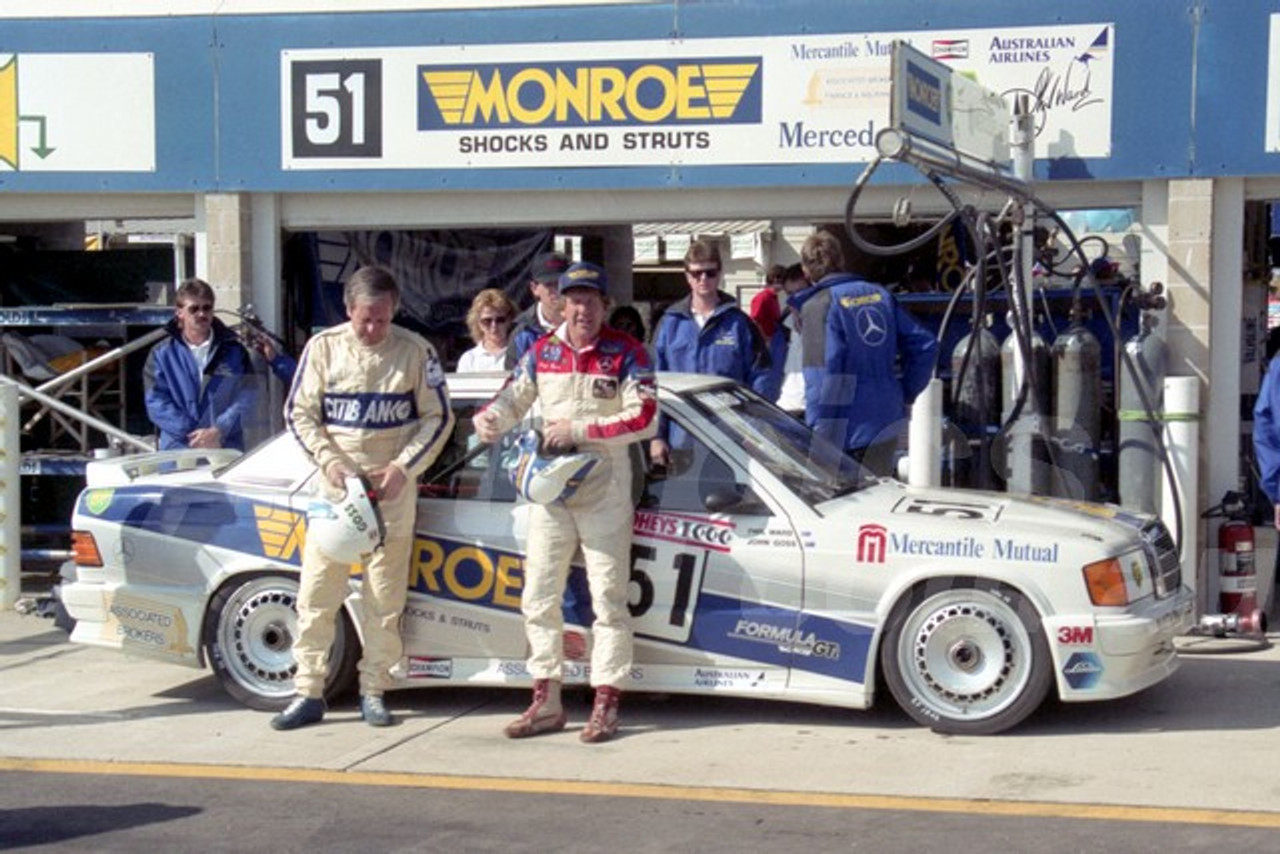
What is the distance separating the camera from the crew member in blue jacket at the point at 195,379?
33.1ft

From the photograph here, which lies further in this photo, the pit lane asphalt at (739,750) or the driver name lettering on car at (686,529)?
the driver name lettering on car at (686,529)

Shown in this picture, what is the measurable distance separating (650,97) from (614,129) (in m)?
0.29

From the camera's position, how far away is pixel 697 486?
25.0 ft

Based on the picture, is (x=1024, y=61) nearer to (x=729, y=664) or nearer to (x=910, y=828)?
(x=729, y=664)

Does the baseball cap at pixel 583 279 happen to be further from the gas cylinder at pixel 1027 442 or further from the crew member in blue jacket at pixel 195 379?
the crew member in blue jacket at pixel 195 379

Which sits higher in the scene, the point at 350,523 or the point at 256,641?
the point at 350,523

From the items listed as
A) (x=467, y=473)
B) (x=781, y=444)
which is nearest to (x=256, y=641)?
(x=467, y=473)

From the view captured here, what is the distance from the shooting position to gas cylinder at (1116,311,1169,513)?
986cm

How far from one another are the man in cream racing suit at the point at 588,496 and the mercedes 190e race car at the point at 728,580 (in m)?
0.20

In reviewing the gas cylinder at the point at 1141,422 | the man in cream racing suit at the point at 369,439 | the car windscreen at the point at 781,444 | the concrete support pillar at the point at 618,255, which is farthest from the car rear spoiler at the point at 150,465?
the concrete support pillar at the point at 618,255

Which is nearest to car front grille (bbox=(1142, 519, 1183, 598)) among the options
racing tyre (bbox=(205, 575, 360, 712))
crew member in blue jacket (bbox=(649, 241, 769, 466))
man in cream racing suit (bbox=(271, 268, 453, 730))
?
crew member in blue jacket (bbox=(649, 241, 769, 466))

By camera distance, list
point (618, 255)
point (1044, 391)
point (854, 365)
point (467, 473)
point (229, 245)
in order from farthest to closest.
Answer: point (618, 255) → point (229, 245) → point (1044, 391) → point (854, 365) → point (467, 473)

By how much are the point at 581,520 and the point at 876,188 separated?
157 inches
